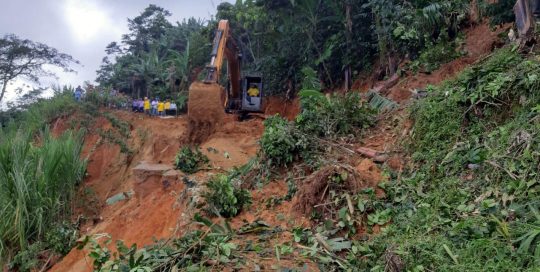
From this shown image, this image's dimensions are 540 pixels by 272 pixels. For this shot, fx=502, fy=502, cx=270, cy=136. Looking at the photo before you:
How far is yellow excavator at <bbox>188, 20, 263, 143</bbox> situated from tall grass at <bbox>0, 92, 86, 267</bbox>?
2.40 meters

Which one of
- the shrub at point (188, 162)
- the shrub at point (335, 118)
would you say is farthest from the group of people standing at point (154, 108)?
the shrub at point (335, 118)

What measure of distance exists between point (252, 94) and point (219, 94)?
378 cm

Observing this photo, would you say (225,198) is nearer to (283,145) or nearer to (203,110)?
(283,145)

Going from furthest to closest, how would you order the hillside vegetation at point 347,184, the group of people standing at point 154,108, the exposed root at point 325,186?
the group of people standing at point 154,108 < the exposed root at point 325,186 < the hillside vegetation at point 347,184

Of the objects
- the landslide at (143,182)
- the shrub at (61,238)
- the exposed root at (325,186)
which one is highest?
the exposed root at (325,186)

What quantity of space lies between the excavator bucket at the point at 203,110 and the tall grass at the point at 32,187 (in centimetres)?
229

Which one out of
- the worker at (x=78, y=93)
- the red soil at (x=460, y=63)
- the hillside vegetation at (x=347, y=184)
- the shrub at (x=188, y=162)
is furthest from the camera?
the worker at (x=78, y=93)

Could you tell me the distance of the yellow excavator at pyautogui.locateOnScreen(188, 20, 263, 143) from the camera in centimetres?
Answer: 957

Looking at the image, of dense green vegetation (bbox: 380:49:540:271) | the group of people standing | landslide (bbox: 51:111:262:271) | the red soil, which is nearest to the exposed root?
dense green vegetation (bbox: 380:49:540:271)

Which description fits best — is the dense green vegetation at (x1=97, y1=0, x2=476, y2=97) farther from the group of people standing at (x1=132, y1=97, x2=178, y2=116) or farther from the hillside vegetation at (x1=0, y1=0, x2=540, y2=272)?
the group of people standing at (x1=132, y1=97, x2=178, y2=116)

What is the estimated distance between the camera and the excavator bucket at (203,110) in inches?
373

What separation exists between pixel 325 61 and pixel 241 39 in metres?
7.60

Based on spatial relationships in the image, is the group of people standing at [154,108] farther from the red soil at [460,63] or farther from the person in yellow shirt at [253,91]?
the red soil at [460,63]

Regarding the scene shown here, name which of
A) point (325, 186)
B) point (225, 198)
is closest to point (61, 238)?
point (225, 198)
